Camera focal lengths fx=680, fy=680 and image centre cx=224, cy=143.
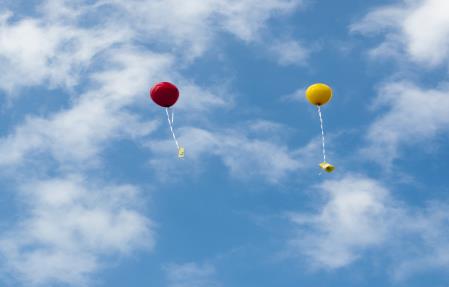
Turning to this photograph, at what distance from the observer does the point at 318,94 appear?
136ft

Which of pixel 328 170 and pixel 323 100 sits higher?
pixel 323 100

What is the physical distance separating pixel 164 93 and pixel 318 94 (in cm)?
950

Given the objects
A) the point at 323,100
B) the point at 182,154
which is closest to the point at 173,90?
the point at 182,154

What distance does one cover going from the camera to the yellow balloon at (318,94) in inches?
1630

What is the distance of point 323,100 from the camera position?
41781mm

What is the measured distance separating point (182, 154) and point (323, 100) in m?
9.74

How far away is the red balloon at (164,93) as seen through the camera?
42312mm

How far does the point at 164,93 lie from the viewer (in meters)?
42.3

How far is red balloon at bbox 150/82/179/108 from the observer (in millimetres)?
42312

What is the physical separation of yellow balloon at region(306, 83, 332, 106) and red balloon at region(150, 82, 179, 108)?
8376 mm

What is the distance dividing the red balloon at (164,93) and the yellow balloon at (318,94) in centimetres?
838

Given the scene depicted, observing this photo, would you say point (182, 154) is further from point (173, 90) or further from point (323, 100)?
point (323, 100)

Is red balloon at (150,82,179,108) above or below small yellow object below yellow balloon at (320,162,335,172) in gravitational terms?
above

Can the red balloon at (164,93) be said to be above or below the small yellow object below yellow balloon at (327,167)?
above
